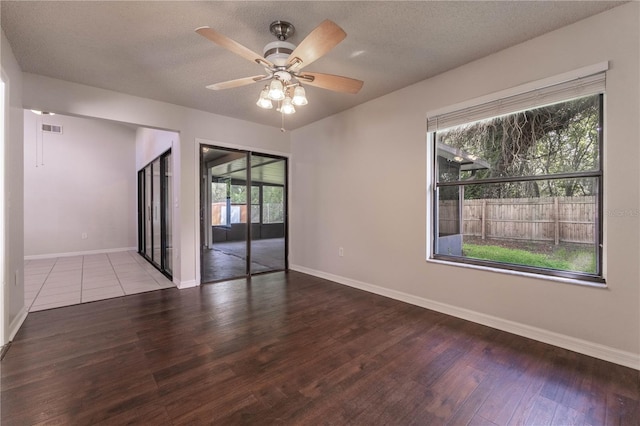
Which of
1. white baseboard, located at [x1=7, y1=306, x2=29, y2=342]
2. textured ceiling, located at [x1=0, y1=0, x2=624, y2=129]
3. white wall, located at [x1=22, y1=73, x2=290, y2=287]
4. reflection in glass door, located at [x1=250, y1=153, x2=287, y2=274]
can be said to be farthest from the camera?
reflection in glass door, located at [x1=250, y1=153, x2=287, y2=274]

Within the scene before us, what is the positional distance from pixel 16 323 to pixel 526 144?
5.05 meters

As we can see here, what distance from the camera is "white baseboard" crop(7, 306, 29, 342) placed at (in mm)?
2355

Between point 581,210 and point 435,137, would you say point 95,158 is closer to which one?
point 435,137

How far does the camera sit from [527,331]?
94.2 inches

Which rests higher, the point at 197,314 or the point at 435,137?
the point at 435,137

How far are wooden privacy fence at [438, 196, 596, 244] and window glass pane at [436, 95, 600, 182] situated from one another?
27cm

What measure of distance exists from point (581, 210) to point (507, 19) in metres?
1.65

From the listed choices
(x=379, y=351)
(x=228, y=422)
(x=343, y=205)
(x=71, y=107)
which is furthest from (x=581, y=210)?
(x=71, y=107)

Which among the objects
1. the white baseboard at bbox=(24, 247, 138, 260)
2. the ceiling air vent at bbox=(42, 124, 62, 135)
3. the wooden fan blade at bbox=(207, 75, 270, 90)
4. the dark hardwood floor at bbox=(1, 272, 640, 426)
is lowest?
the dark hardwood floor at bbox=(1, 272, 640, 426)

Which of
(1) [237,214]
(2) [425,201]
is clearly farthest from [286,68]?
(1) [237,214]

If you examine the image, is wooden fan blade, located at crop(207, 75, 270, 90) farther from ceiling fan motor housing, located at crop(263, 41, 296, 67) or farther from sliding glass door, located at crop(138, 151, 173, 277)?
sliding glass door, located at crop(138, 151, 173, 277)

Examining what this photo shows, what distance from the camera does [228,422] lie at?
1462mm

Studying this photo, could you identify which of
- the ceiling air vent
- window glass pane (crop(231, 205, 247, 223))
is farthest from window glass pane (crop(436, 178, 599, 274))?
the ceiling air vent

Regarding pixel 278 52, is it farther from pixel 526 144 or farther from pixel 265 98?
pixel 526 144
